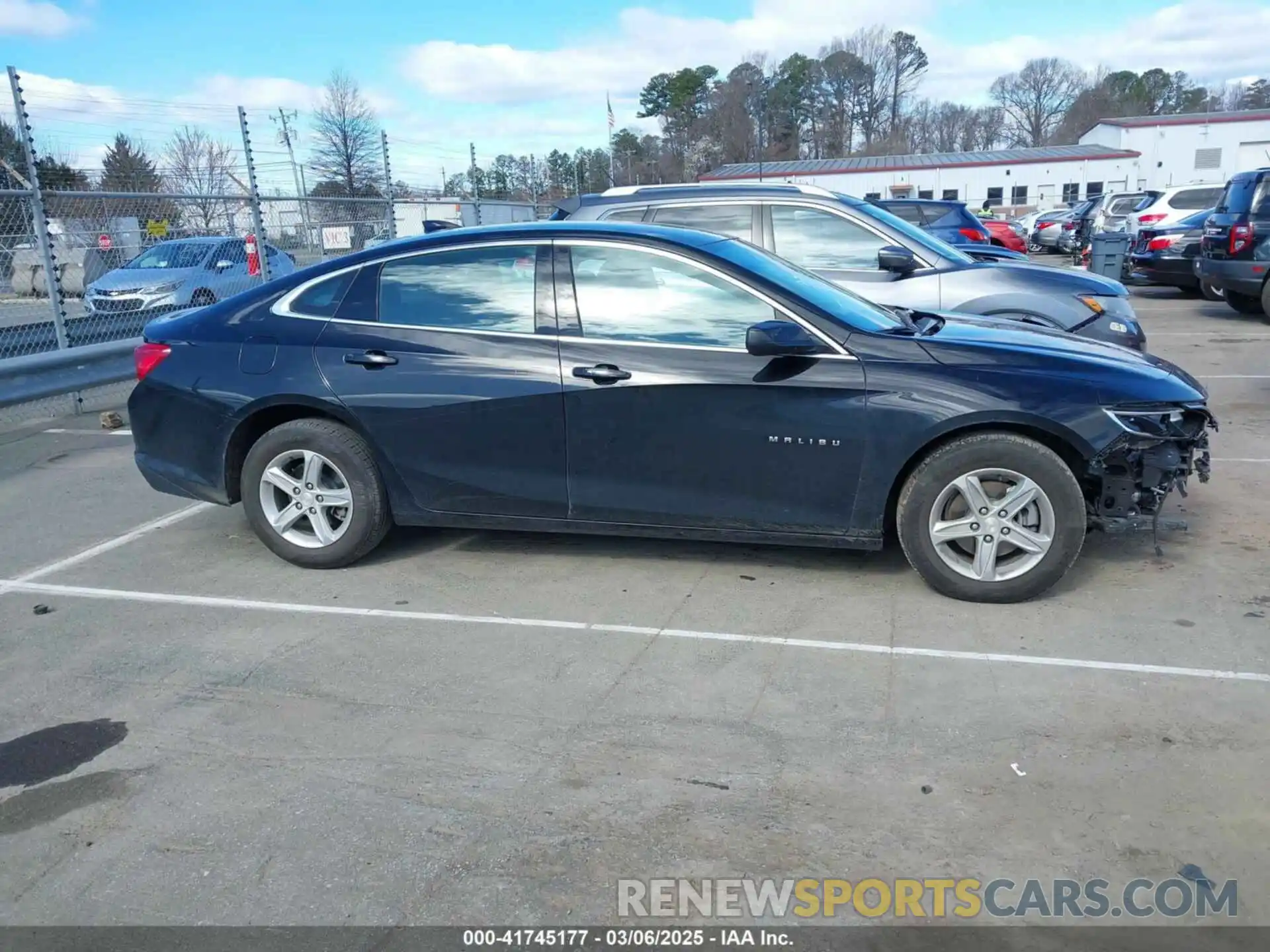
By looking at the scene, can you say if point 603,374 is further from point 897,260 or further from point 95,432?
point 95,432

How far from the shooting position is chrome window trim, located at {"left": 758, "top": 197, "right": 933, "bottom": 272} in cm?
815

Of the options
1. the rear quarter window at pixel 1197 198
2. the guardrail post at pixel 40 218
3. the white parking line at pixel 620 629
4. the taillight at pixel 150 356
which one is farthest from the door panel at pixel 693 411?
the rear quarter window at pixel 1197 198

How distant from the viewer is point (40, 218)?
9.90m

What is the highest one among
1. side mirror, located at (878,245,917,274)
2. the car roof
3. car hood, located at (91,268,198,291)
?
the car roof

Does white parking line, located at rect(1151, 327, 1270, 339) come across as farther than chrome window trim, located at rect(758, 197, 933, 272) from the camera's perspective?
Yes

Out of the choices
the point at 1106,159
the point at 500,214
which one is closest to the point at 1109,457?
the point at 500,214

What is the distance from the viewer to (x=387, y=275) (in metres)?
5.29

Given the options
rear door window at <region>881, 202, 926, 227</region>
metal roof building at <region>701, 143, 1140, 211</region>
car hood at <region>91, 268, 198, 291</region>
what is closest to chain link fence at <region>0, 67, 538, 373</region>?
car hood at <region>91, 268, 198, 291</region>

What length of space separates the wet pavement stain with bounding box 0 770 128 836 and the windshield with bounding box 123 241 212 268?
32.5 feet

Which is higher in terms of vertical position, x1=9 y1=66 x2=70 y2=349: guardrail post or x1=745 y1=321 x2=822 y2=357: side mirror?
x1=9 y1=66 x2=70 y2=349: guardrail post

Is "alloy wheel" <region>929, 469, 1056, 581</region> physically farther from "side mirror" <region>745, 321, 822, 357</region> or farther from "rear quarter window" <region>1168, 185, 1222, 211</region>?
"rear quarter window" <region>1168, 185, 1222, 211</region>

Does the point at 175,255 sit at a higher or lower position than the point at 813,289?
higher

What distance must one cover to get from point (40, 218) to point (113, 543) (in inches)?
215

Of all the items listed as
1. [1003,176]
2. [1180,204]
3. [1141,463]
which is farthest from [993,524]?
[1003,176]
